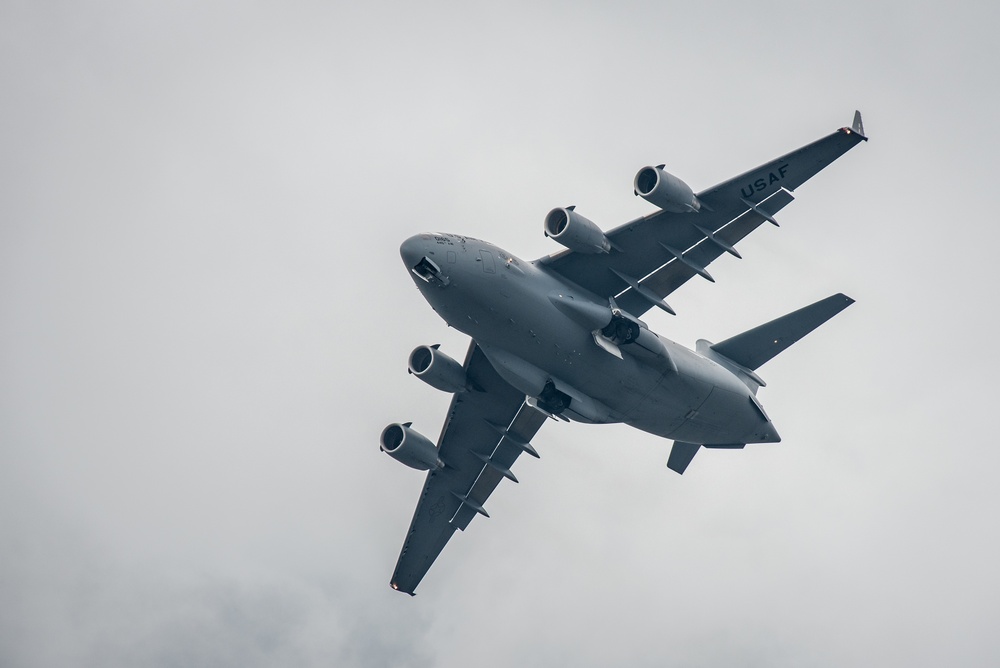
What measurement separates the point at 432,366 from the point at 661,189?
8966mm

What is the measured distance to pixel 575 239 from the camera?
3297 centimetres

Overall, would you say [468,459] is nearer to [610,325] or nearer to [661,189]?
[610,325]

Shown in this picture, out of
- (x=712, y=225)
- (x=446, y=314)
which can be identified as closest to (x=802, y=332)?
(x=712, y=225)

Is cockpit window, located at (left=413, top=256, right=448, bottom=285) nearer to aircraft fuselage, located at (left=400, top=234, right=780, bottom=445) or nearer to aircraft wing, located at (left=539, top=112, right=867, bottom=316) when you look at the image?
aircraft fuselage, located at (left=400, top=234, right=780, bottom=445)

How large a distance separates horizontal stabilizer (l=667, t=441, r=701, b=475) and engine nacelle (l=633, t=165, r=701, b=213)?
9.83 meters

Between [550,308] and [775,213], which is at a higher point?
[775,213]

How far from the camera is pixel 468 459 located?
40406 millimetres

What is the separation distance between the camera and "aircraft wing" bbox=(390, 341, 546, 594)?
38.8 metres

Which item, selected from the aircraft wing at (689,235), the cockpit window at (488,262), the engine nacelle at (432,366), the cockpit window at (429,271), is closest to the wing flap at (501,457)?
the engine nacelle at (432,366)

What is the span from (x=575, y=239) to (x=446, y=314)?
4187 mm

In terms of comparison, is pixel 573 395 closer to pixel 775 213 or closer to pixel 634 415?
pixel 634 415

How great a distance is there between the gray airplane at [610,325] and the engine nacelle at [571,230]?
0.04 m

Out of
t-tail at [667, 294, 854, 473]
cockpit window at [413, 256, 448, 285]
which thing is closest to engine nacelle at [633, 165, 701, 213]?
cockpit window at [413, 256, 448, 285]

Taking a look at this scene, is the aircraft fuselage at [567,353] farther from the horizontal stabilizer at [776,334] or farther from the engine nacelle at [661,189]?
the engine nacelle at [661,189]
